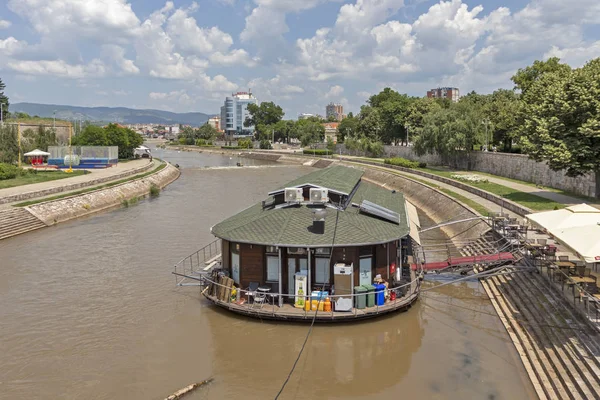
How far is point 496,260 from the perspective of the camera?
72.7ft

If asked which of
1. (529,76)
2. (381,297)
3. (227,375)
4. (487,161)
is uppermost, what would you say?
(529,76)

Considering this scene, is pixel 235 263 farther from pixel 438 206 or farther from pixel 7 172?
pixel 7 172

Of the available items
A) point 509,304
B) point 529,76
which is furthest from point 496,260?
point 529,76

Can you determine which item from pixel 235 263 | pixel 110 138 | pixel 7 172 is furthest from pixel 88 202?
pixel 110 138

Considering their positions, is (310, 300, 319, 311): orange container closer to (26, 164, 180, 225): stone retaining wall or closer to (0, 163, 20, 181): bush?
(26, 164, 180, 225): stone retaining wall

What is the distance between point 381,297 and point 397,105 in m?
85.6

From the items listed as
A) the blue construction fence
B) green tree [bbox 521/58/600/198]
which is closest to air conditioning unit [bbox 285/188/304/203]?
green tree [bbox 521/58/600/198]

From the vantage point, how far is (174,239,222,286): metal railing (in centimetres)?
2233

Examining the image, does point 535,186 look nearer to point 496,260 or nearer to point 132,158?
point 496,260

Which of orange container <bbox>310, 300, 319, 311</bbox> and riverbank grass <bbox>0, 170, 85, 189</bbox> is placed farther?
riverbank grass <bbox>0, 170, 85, 189</bbox>

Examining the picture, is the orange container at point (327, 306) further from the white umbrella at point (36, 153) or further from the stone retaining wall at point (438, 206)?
the white umbrella at point (36, 153)

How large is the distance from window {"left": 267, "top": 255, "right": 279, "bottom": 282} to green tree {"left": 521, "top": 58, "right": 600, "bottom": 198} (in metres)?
23.8

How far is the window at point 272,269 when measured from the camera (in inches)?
727

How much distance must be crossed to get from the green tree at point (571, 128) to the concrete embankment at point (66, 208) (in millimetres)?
36437
